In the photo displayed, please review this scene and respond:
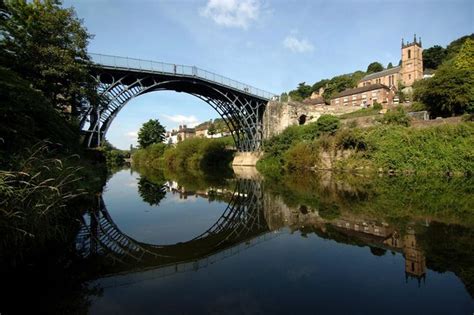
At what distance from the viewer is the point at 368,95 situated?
65.2 meters

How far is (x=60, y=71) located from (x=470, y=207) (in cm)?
2155

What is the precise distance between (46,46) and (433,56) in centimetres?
8921

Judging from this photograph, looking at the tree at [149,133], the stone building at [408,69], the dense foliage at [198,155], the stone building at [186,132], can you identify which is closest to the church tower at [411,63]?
the stone building at [408,69]

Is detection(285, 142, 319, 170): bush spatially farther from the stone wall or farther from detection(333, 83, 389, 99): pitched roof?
detection(333, 83, 389, 99): pitched roof

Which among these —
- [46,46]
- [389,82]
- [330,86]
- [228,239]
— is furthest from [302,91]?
[228,239]

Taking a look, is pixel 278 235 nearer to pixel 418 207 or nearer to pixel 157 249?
pixel 157 249

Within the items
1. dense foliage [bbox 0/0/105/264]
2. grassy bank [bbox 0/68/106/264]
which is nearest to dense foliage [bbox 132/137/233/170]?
dense foliage [bbox 0/0/105/264]

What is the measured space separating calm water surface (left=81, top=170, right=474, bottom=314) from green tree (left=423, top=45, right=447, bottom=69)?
278 ft

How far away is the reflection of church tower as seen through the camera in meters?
5.12

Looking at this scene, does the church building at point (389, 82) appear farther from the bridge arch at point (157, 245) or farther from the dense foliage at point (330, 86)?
the bridge arch at point (157, 245)

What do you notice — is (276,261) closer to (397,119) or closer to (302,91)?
(397,119)

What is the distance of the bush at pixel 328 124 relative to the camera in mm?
31812

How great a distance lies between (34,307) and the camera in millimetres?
3938

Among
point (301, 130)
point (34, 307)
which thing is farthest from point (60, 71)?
point (301, 130)
